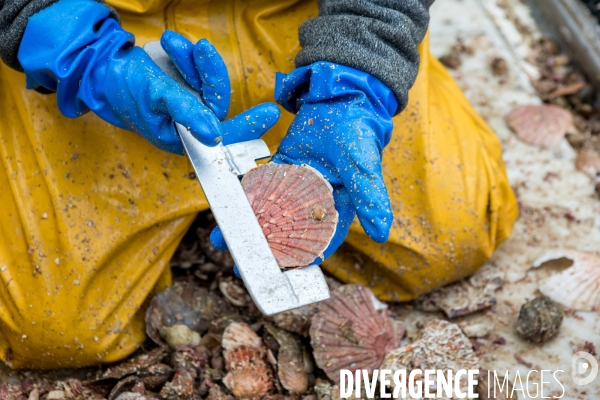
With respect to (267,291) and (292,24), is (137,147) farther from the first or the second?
(267,291)

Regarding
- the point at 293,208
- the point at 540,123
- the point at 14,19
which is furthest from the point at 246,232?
the point at 540,123

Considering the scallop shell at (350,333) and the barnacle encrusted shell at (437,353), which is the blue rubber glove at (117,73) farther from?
the barnacle encrusted shell at (437,353)

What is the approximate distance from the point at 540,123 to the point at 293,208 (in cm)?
156

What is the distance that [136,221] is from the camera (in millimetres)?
1930

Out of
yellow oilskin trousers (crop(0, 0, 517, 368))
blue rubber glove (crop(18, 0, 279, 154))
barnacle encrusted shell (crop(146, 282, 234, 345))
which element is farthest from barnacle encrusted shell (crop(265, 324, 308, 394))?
blue rubber glove (crop(18, 0, 279, 154))

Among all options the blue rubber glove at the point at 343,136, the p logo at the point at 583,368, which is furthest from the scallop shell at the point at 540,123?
the blue rubber glove at the point at 343,136

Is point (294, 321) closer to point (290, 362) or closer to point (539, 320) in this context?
point (290, 362)

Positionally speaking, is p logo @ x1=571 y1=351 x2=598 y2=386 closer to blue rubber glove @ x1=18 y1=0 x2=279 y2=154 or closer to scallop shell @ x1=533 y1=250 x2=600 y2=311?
scallop shell @ x1=533 y1=250 x2=600 y2=311

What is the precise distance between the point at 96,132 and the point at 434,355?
1176 millimetres

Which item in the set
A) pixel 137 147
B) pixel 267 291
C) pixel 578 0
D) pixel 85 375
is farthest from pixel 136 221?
pixel 578 0

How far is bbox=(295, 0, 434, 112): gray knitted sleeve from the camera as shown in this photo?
68.9 inches

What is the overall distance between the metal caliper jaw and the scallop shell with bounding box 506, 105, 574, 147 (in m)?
1.55

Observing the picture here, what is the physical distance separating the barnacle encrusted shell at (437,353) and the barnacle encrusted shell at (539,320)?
7.6 inches

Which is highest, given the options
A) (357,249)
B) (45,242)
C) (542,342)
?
(45,242)
